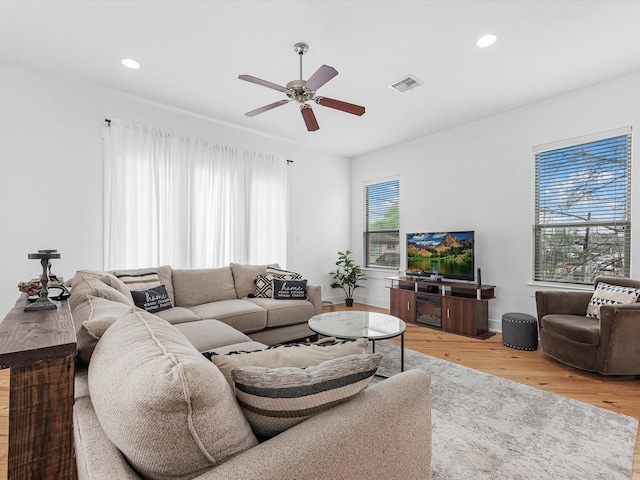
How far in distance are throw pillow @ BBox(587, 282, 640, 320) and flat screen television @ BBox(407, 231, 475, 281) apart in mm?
1239

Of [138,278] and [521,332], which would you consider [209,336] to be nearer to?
[138,278]

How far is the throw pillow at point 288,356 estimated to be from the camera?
94 cm

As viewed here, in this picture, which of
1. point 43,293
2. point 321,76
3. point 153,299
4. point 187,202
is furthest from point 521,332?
point 187,202

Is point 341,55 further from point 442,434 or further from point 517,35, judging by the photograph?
point 442,434

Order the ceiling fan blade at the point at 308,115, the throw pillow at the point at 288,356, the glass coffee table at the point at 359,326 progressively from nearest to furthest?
the throw pillow at the point at 288,356 → the glass coffee table at the point at 359,326 → the ceiling fan blade at the point at 308,115

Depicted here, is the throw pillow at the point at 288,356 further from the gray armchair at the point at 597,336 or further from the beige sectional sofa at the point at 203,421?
the gray armchair at the point at 597,336

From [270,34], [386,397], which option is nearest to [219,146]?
[270,34]

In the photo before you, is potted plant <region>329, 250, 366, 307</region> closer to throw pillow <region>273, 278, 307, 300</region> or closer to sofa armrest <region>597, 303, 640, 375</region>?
throw pillow <region>273, 278, 307, 300</region>

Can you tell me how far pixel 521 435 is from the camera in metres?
1.85

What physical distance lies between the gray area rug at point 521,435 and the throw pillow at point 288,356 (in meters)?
0.98

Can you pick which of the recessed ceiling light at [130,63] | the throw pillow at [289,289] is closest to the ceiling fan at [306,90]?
the recessed ceiling light at [130,63]

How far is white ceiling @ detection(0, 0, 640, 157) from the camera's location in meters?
2.27

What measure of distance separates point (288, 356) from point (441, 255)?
3803 mm

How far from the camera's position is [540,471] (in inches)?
61.2
